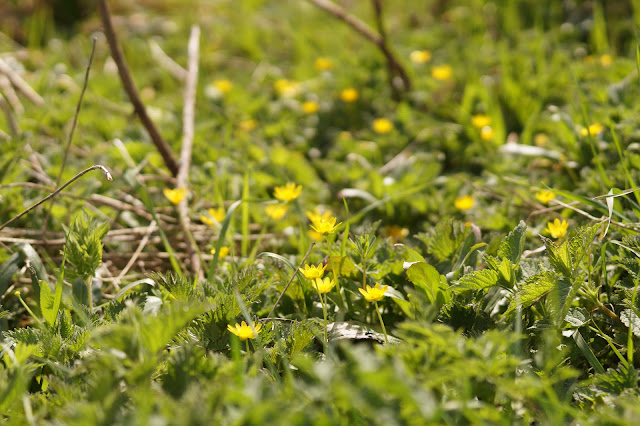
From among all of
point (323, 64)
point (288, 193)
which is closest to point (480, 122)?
point (288, 193)

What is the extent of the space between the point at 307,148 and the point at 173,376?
1783 mm

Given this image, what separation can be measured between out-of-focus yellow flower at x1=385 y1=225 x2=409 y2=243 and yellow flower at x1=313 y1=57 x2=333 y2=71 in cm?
155

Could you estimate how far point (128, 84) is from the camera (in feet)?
6.99

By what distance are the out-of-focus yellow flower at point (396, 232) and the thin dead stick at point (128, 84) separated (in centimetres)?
91

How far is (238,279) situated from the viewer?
5.28 ft

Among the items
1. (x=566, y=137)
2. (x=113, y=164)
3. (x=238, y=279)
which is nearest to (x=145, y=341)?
(x=238, y=279)

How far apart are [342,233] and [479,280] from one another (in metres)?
0.85

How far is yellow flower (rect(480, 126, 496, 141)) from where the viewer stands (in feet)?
8.36

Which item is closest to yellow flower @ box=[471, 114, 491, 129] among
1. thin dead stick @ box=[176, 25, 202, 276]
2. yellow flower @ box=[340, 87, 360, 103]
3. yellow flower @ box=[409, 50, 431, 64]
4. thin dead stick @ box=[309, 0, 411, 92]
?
thin dead stick @ box=[309, 0, 411, 92]

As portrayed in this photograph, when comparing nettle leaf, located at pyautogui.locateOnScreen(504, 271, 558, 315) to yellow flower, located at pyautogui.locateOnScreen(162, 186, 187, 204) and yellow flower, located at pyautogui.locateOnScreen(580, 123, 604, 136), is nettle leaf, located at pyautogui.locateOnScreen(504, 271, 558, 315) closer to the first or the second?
yellow flower, located at pyautogui.locateOnScreen(580, 123, 604, 136)

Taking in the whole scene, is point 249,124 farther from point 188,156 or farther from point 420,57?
point 420,57

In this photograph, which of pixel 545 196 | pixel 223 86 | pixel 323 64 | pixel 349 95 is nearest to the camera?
pixel 545 196

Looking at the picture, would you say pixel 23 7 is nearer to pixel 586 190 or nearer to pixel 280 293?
pixel 280 293

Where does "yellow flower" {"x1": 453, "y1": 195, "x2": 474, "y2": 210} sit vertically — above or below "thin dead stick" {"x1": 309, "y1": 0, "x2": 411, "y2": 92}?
below
